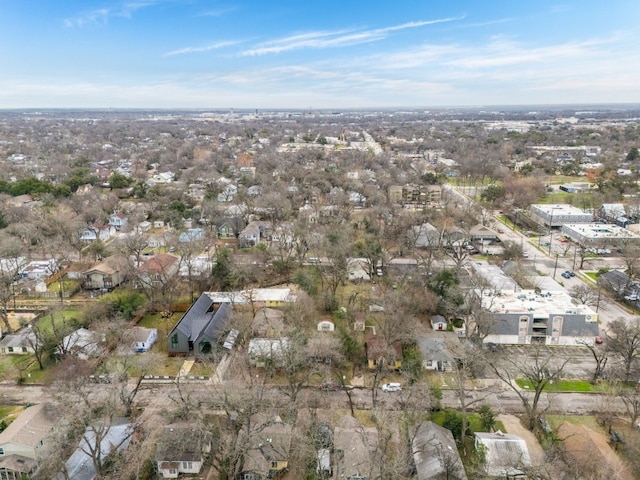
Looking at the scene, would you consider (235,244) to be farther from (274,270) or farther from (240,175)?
(240,175)

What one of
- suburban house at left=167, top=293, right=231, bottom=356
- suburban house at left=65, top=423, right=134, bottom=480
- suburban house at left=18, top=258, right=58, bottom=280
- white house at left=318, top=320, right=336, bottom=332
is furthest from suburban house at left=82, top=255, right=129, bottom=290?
suburban house at left=65, top=423, right=134, bottom=480

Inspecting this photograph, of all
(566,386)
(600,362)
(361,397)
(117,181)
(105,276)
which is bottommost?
(566,386)

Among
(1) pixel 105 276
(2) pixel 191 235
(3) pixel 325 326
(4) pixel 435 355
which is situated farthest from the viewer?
(2) pixel 191 235

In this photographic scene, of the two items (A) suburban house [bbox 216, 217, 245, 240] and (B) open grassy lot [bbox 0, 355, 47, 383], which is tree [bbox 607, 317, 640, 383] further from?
(A) suburban house [bbox 216, 217, 245, 240]

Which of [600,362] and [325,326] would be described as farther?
[325,326]

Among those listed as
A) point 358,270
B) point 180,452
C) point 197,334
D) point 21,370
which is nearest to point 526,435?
point 180,452

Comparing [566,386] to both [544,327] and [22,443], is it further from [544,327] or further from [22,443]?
[22,443]

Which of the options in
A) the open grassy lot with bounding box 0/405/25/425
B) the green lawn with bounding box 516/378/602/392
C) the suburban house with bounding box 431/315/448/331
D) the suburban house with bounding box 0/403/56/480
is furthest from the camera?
the suburban house with bounding box 431/315/448/331
